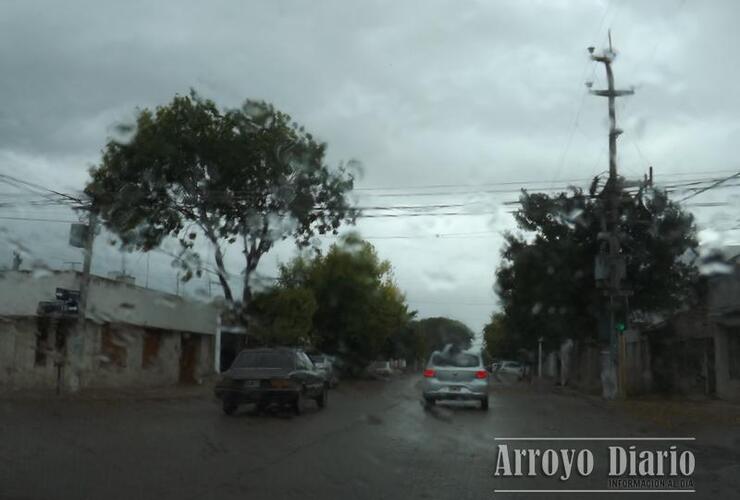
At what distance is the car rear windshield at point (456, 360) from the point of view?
20.0m

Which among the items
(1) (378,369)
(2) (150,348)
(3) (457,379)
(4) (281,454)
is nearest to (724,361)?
(3) (457,379)

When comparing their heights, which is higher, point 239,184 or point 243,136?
point 243,136

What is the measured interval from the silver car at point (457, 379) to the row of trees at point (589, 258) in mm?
9836

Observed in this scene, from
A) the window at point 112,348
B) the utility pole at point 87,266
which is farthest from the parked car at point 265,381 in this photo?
the window at point 112,348

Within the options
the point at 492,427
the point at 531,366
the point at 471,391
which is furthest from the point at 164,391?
the point at 531,366

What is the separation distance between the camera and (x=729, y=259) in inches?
1078

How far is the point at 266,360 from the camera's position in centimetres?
1805

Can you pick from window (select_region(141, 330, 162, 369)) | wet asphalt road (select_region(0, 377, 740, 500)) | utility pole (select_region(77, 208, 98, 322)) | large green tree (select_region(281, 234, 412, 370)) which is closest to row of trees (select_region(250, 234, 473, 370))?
large green tree (select_region(281, 234, 412, 370))

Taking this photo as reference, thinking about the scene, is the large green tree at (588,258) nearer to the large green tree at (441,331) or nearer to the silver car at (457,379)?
the large green tree at (441,331)

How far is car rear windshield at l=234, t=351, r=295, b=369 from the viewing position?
17.9 meters

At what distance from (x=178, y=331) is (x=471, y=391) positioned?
17.1 m

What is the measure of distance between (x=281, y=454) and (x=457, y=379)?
9.47m

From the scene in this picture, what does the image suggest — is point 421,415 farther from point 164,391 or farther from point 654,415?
point 164,391

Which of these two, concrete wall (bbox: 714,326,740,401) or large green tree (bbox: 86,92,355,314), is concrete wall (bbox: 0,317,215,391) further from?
concrete wall (bbox: 714,326,740,401)
